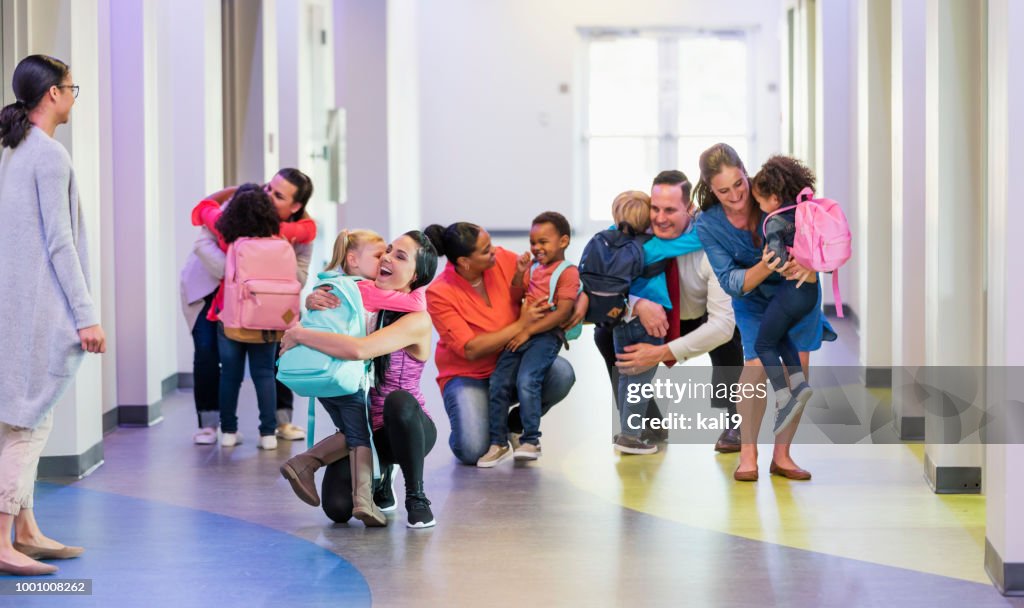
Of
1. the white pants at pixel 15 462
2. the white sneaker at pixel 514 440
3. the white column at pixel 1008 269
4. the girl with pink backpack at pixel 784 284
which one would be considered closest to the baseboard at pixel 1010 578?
the white column at pixel 1008 269

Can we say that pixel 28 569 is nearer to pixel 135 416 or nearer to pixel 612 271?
pixel 612 271

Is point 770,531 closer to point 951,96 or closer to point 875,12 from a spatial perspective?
point 951,96

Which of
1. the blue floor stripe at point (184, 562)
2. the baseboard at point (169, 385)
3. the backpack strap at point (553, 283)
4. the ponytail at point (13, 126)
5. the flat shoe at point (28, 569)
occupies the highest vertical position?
the ponytail at point (13, 126)

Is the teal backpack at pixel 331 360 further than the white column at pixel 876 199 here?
No

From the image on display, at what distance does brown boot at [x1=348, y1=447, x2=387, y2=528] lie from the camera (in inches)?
167

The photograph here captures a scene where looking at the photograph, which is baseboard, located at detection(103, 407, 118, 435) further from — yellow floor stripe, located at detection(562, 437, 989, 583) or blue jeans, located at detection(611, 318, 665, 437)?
blue jeans, located at detection(611, 318, 665, 437)

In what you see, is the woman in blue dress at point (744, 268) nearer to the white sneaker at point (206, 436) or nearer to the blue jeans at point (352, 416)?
the blue jeans at point (352, 416)

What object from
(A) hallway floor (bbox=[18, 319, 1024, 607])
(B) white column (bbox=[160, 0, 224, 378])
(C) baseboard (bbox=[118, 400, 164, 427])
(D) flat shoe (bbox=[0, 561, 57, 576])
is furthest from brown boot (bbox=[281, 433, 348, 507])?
(B) white column (bbox=[160, 0, 224, 378])

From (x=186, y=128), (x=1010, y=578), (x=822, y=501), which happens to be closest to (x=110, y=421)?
(x=186, y=128)

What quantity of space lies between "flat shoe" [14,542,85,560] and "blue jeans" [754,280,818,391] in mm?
2458

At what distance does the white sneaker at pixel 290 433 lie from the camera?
588cm

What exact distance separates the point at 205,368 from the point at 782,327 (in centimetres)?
258

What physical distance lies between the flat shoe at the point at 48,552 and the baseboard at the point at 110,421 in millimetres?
2216

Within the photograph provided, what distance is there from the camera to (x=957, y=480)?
15.5 ft
